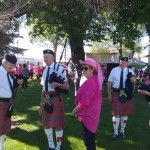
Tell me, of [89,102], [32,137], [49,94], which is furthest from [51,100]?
[32,137]

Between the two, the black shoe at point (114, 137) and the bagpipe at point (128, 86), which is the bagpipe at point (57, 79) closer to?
the bagpipe at point (128, 86)

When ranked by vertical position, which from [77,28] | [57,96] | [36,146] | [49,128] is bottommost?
[36,146]

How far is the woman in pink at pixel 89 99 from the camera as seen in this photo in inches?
194

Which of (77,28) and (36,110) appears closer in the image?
(36,110)

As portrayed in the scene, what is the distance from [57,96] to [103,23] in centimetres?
1211

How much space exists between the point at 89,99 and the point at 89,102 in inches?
2.3

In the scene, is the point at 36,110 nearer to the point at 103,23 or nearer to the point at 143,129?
the point at 143,129

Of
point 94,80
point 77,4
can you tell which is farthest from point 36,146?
point 77,4

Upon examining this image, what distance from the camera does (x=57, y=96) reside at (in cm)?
596

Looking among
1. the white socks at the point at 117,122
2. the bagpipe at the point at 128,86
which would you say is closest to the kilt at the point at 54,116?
the white socks at the point at 117,122

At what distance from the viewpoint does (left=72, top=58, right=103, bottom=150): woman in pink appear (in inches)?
194

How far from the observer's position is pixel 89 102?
495 centimetres

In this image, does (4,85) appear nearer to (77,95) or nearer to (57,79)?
(57,79)

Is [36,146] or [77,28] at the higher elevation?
[77,28]
